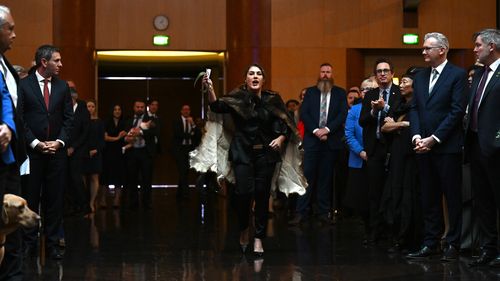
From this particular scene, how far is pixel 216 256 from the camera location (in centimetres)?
859

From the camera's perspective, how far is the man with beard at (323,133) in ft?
39.4

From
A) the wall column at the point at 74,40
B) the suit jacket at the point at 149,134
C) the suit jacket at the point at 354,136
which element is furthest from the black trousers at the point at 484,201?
the wall column at the point at 74,40

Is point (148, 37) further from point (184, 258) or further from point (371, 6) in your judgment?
point (184, 258)

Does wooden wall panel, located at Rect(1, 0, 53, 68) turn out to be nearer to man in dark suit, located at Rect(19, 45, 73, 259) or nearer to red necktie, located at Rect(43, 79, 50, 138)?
man in dark suit, located at Rect(19, 45, 73, 259)

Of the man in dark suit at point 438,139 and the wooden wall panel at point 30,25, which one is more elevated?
the wooden wall panel at point 30,25

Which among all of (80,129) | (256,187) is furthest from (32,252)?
(80,129)

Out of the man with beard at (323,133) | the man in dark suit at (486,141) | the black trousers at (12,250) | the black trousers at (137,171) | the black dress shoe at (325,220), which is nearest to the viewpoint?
the black trousers at (12,250)

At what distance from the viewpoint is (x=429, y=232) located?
844 centimetres

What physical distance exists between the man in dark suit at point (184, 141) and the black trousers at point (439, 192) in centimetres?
839

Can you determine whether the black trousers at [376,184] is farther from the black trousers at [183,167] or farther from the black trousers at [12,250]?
the black trousers at [183,167]

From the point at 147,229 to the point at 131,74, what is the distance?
901 cm

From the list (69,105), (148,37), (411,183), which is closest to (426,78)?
(411,183)

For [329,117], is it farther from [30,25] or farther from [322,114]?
[30,25]

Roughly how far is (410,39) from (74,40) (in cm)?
598
